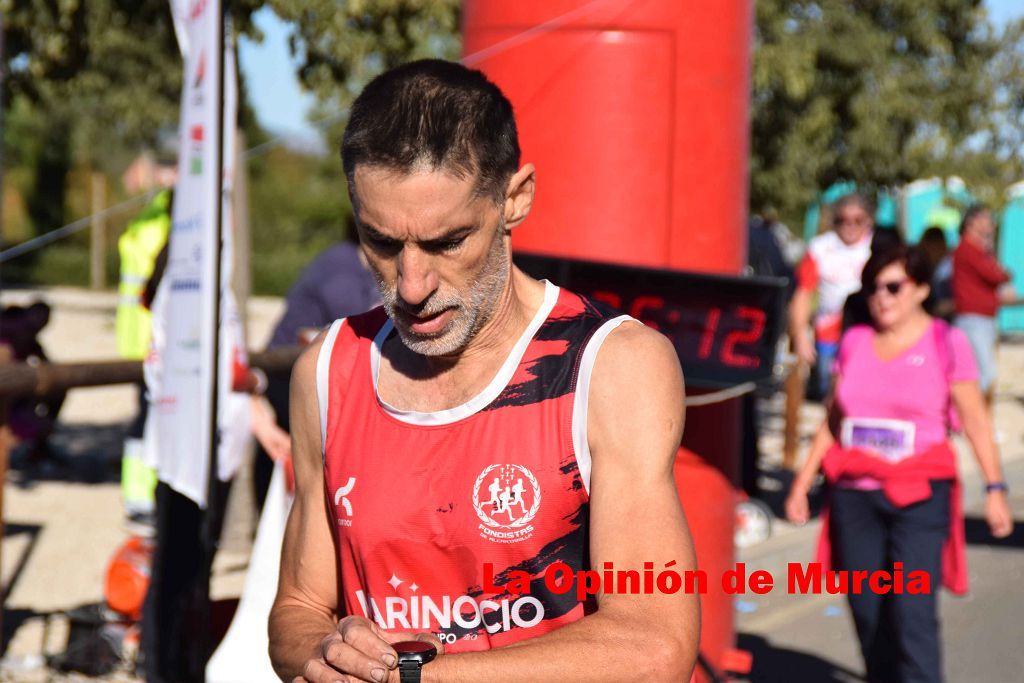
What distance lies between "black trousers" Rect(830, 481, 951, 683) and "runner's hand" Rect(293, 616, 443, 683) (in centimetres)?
360

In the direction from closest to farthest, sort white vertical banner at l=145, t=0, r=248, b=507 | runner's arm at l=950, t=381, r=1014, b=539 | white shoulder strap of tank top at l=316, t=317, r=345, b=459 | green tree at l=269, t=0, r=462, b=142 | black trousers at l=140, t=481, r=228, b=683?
white shoulder strap of tank top at l=316, t=317, r=345, b=459 < white vertical banner at l=145, t=0, r=248, b=507 < black trousers at l=140, t=481, r=228, b=683 < runner's arm at l=950, t=381, r=1014, b=539 < green tree at l=269, t=0, r=462, b=142

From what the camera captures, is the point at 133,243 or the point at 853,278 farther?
the point at 853,278

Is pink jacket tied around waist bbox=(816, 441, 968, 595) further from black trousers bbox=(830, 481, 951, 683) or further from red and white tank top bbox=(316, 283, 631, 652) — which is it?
red and white tank top bbox=(316, 283, 631, 652)

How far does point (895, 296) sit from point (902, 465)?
67 cm

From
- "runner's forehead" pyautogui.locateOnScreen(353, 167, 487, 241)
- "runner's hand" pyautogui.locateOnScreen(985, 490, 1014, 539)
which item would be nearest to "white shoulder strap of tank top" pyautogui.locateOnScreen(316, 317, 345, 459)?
"runner's forehead" pyautogui.locateOnScreen(353, 167, 487, 241)

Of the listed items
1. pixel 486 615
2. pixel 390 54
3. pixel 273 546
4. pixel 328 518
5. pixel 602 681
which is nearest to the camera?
pixel 602 681

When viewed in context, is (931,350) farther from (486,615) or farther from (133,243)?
(133,243)

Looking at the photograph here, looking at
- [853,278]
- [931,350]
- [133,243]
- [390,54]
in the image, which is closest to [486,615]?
[931,350]

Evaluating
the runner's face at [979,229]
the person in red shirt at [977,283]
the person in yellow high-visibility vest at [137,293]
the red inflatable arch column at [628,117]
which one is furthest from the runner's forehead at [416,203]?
the runner's face at [979,229]

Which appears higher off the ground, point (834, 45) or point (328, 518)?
point (834, 45)

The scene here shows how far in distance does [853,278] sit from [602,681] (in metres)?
9.44

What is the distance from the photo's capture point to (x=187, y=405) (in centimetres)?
418

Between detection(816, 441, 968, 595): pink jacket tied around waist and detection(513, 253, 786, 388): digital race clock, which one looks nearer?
detection(513, 253, 786, 388): digital race clock

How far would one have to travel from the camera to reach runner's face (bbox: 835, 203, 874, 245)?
1062cm
